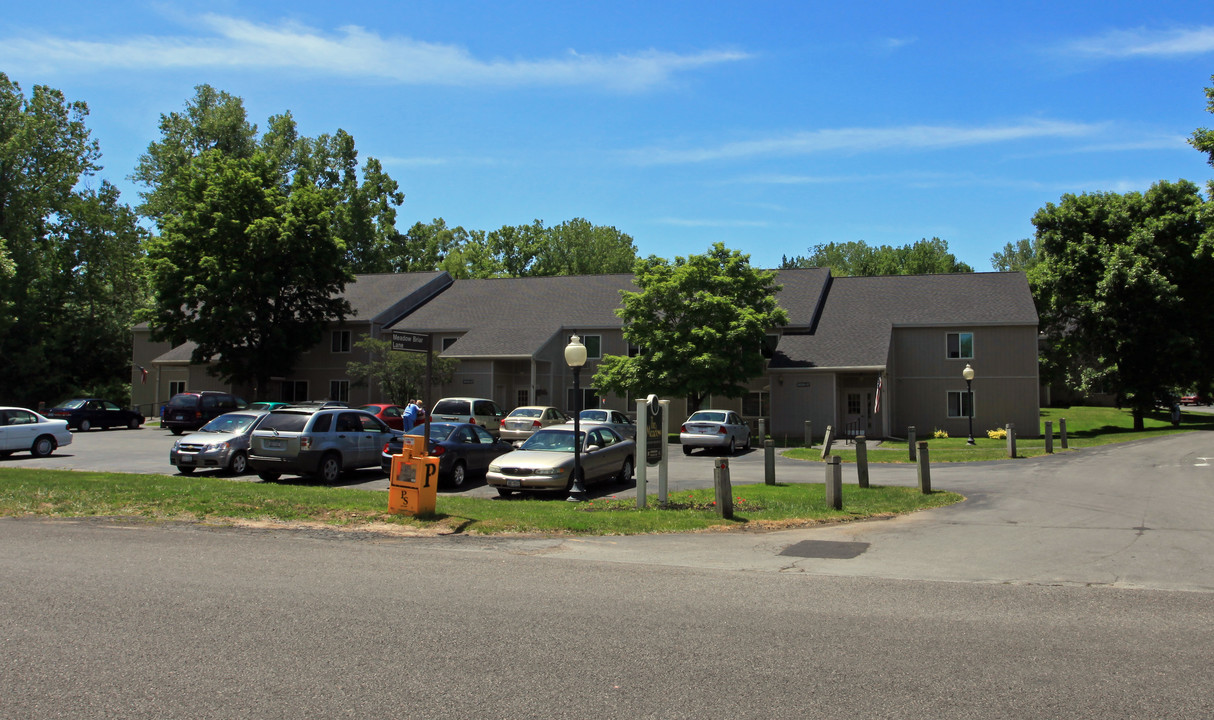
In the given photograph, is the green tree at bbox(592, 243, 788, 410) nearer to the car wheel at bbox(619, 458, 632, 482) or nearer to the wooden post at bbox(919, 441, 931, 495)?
the car wheel at bbox(619, 458, 632, 482)

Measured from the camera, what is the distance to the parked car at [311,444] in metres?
17.8

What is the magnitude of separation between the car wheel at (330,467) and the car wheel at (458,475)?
8.33 ft

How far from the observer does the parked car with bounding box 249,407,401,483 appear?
17781 mm

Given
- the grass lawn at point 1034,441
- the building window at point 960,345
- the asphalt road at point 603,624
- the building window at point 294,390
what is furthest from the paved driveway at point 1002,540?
the building window at point 294,390

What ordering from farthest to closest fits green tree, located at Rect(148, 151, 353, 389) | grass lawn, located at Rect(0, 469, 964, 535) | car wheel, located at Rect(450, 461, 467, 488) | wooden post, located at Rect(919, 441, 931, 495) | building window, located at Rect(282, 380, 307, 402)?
building window, located at Rect(282, 380, 307, 402) → green tree, located at Rect(148, 151, 353, 389) → car wheel, located at Rect(450, 461, 467, 488) → wooden post, located at Rect(919, 441, 931, 495) → grass lawn, located at Rect(0, 469, 964, 535)

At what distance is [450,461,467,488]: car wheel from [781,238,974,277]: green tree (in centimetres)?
6341

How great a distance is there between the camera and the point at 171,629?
636cm

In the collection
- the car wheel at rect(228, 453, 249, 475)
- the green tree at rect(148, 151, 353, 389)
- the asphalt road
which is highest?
the green tree at rect(148, 151, 353, 389)

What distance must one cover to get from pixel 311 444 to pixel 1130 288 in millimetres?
38171

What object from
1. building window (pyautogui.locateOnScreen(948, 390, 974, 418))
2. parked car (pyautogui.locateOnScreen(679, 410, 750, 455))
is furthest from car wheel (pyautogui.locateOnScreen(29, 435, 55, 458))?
building window (pyautogui.locateOnScreen(948, 390, 974, 418))

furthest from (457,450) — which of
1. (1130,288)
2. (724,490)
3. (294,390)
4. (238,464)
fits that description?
(1130,288)

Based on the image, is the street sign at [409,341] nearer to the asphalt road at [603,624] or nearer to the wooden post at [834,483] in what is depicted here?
the asphalt road at [603,624]

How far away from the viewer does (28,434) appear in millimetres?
24234

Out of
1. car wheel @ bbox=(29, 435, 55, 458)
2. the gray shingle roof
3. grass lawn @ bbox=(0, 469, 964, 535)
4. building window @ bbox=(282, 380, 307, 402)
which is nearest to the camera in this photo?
grass lawn @ bbox=(0, 469, 964, 535)
